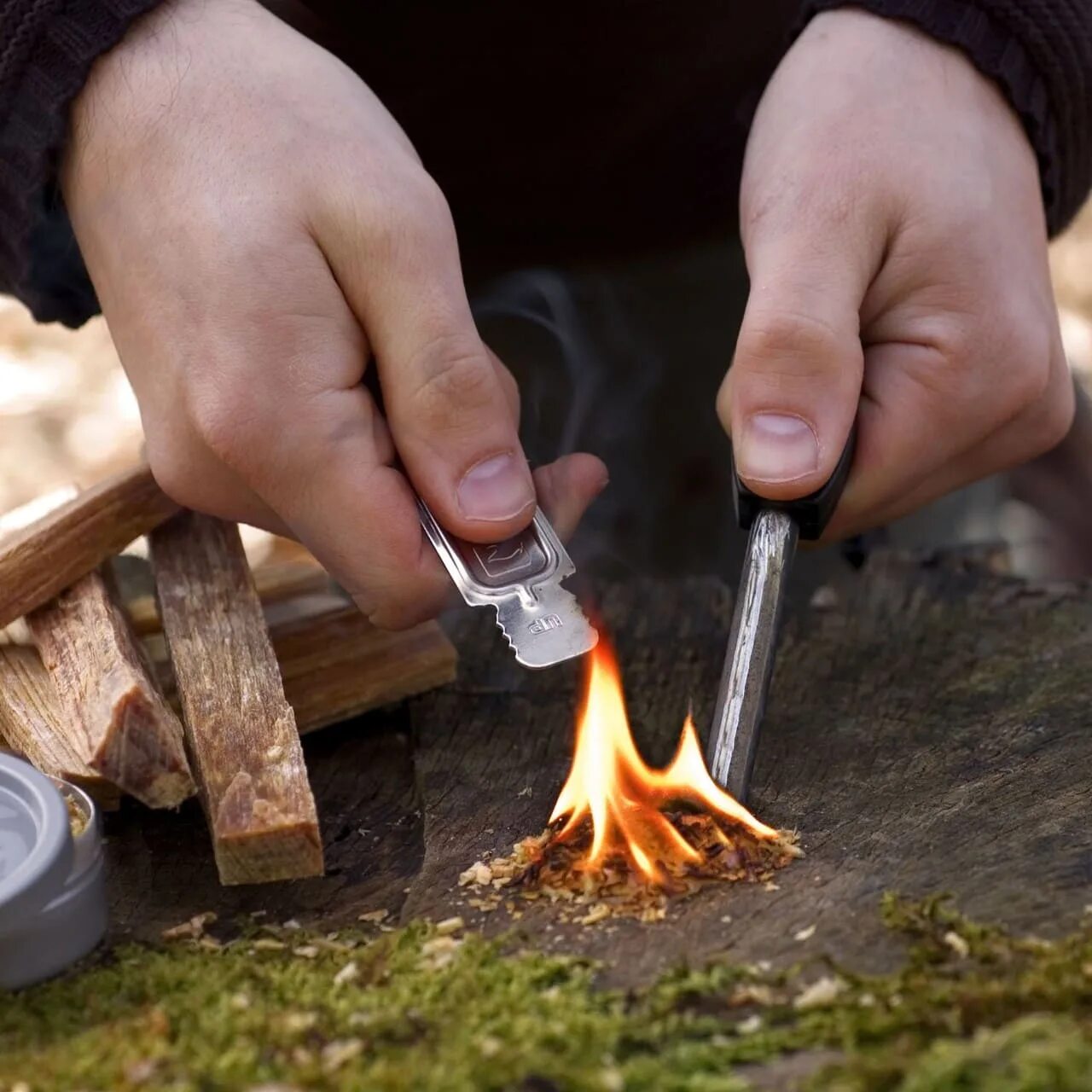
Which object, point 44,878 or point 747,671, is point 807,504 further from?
point 44,878

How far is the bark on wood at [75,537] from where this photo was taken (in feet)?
6.63

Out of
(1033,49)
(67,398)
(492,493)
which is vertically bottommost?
(67,398)

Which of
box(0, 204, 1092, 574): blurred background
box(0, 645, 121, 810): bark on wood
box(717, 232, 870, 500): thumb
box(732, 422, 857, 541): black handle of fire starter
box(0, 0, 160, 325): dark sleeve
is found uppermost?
box(0, 0, 160, 325): dark sleeve

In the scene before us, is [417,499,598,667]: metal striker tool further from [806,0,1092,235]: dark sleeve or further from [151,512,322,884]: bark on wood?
[806,0,1092,235]: dark sleeve

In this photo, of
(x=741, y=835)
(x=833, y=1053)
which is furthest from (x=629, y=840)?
(x=833, y=1053)

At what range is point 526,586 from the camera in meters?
1.85

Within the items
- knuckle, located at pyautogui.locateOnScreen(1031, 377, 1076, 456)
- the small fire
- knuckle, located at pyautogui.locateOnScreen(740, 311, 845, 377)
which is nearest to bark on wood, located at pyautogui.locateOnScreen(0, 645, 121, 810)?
the small fire

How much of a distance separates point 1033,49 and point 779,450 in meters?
0.92

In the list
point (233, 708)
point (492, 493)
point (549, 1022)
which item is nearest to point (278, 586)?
point (233, 708)

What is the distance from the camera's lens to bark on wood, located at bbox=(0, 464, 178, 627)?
79.5 inches

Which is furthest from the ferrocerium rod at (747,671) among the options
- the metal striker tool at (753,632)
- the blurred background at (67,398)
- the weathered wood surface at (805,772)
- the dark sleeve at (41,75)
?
the blurred background at (67,398)

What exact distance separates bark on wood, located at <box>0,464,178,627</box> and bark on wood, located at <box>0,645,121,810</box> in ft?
0.25

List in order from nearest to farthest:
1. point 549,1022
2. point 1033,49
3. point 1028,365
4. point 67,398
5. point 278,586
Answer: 1. point 549,1022
2. point 1028,365
3. point 1033,49
4. point 278,586
5. point 67,398

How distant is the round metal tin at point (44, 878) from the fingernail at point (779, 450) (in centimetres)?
101
